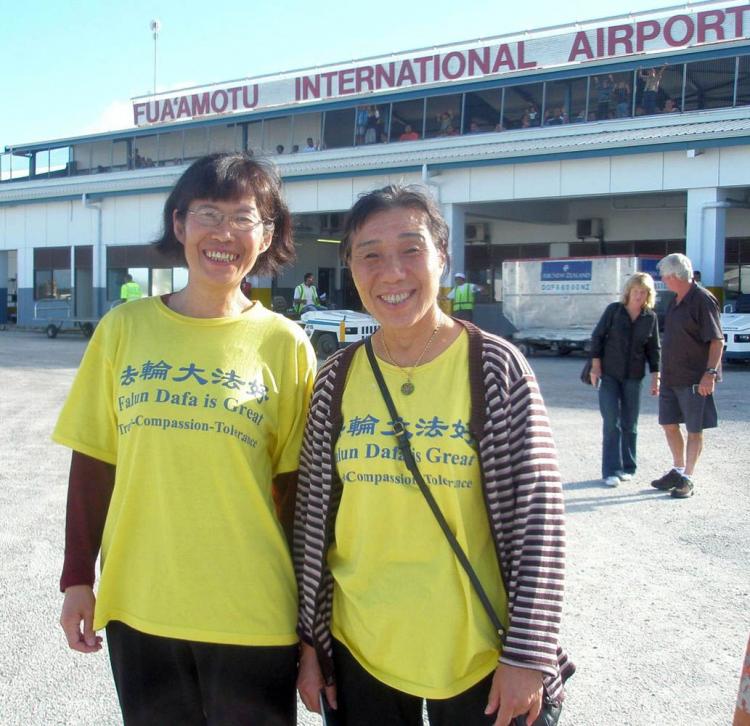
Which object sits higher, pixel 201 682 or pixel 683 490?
pixel 201 682

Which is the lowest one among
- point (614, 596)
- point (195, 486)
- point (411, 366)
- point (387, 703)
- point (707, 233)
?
point (614, 596)

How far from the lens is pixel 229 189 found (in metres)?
2.43

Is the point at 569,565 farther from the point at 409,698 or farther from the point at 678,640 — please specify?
the point at 409,698

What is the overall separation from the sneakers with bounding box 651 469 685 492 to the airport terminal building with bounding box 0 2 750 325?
1126 centimetres

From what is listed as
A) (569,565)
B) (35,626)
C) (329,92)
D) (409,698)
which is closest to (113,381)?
(409,698)

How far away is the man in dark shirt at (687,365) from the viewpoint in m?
7.25

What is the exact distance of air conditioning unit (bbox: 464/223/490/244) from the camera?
31453mm

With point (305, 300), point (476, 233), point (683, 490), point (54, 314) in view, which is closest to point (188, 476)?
point (683, 490)

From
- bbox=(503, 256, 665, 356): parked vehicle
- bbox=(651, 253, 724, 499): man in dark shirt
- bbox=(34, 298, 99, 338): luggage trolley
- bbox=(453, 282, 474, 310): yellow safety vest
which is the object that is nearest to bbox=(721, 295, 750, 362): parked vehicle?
bbox=(503, 256, 665, 356): parked vehicle

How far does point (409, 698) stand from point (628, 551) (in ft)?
12.9

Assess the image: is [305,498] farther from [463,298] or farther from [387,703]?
[463,298]

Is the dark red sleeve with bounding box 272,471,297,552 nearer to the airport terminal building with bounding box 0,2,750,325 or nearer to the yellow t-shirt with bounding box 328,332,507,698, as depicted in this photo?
the yellow t-shirt with bounding box 328,332,507,698

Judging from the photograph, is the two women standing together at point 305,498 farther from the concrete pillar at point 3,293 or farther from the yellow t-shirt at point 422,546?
the concrete pillar at point 3,293

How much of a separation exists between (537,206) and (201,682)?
27.7 metres
